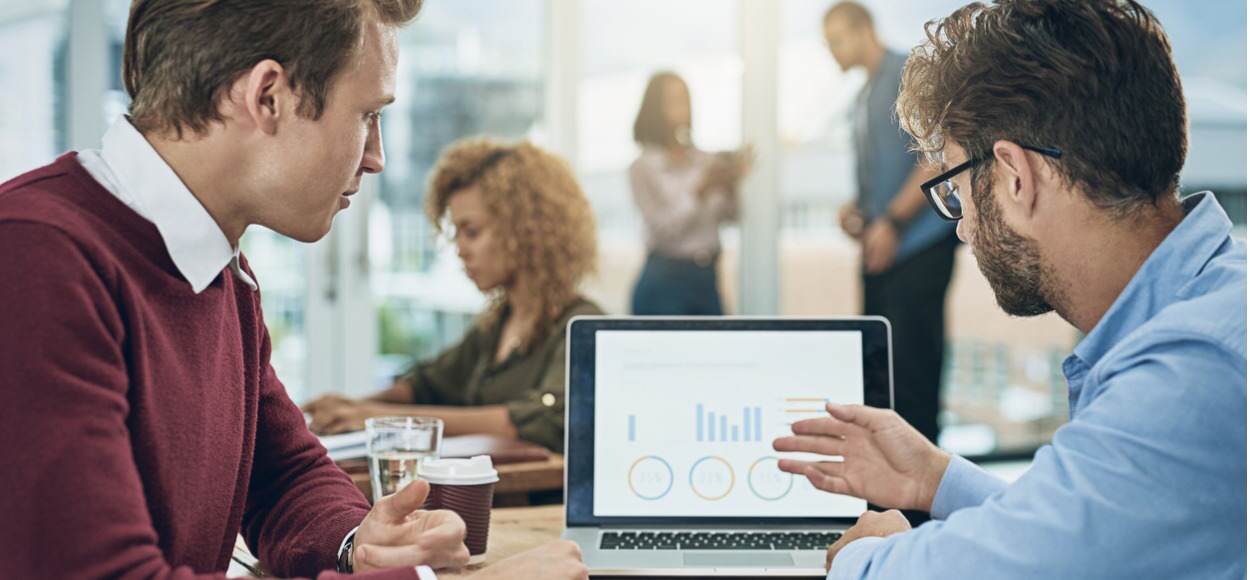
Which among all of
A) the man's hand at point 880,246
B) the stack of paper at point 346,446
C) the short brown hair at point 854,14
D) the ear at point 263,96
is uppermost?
the short brown hair at point 854,14

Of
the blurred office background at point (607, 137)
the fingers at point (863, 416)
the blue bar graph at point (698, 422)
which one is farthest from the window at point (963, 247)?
the fingers at point (863, 416)

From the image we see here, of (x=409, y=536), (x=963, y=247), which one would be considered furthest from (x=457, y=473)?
(x=963, y=247)

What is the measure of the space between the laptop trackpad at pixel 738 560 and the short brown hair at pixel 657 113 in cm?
288

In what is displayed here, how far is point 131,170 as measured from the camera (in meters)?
1.11

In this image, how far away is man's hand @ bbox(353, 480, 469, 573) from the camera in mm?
1204

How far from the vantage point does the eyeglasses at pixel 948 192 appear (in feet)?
4.13

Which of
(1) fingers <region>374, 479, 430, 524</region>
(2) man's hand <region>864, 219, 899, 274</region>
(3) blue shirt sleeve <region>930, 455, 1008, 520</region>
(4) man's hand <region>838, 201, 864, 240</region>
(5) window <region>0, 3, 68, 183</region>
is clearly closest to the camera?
(1) fingers <region>374, 479, 430, 524</region>

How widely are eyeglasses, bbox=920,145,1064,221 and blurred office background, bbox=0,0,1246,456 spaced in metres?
2.85

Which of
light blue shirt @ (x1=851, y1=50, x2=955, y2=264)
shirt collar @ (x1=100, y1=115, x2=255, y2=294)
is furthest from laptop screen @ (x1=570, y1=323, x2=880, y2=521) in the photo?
light blue shirt @ (x1=851, y1=50, x2=955, y2=264)

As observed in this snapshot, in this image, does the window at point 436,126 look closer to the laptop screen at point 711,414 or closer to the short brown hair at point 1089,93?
the laptop screen at point 711,414

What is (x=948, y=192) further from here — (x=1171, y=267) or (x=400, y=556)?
(x=400, y=556)

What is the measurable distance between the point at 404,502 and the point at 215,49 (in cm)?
47

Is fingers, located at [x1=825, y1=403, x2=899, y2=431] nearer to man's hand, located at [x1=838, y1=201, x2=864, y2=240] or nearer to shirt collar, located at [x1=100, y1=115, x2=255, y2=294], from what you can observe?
shirt collar, located at [x1=100, y1=115, x2=255, y2=294]

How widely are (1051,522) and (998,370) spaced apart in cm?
381
